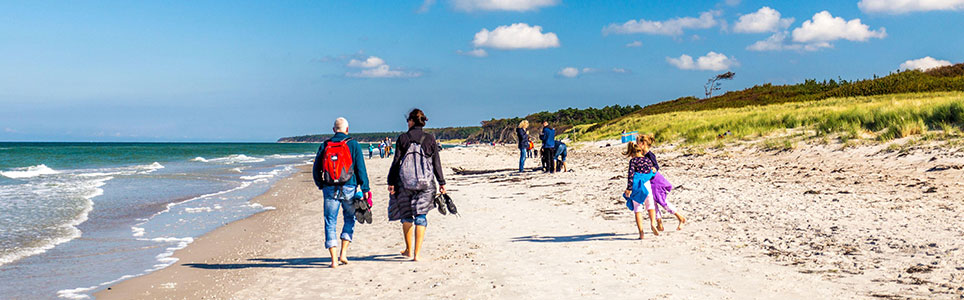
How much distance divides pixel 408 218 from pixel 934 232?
5801mm

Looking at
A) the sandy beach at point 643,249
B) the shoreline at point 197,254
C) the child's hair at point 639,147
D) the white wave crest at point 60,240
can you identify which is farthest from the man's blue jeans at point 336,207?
the white wave crest at point 60,240

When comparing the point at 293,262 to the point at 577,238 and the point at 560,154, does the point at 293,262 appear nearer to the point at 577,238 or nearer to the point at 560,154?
the point at 577,238

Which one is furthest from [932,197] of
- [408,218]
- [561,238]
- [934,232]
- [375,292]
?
[375,292]

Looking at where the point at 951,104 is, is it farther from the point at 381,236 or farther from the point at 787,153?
the point at 381,236

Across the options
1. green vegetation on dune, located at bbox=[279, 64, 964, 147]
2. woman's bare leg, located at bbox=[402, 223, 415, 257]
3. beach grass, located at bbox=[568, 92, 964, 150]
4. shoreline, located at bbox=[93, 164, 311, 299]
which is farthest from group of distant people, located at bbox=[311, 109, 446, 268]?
green vegetation on dune, located at bbox=[279, 64, 964, 147]

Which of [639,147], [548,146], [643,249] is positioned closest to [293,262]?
[643,249]

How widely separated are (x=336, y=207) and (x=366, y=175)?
541 millimetres

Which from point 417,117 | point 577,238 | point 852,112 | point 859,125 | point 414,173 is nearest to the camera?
point 414,173

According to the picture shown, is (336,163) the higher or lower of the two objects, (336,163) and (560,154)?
the higher

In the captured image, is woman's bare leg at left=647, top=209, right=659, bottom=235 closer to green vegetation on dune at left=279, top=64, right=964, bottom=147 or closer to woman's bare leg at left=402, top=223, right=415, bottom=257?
woman's bare leg at left=402, top=223, right=415, bottom=257

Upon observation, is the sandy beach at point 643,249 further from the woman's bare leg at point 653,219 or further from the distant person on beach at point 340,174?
the distant person on beach at point 340,174

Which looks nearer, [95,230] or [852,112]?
[95,230]

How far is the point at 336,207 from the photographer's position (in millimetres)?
6422

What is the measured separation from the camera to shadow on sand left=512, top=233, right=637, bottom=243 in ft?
25.2
